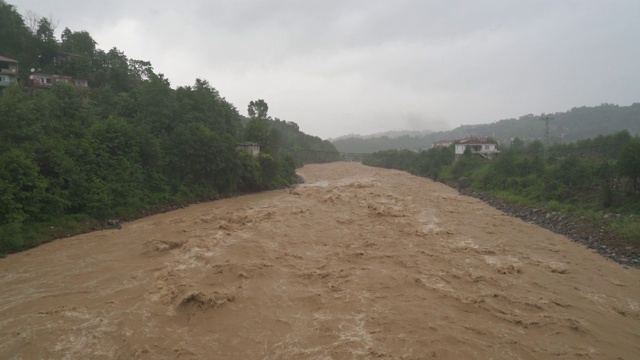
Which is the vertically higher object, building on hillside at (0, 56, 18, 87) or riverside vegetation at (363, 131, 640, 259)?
building on hillside at (0, 56, 18, 87)

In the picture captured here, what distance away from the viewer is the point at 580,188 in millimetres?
17703

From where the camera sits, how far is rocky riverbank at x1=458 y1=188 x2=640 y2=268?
1066cm

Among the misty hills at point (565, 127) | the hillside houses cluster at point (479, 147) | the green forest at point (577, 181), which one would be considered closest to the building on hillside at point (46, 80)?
the green forest at point (577, 181)

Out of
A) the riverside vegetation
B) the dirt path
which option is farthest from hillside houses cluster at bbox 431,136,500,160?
the dirt path

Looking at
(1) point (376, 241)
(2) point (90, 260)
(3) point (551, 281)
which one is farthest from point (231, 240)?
(3) point (551, 281)

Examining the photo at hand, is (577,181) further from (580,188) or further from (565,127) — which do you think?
(565,127)

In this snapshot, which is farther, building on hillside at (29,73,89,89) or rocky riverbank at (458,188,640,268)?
building on hillside at (29,73,89,89)

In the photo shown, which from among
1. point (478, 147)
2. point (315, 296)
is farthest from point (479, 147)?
point (315, 296)

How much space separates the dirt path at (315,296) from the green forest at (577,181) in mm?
3356

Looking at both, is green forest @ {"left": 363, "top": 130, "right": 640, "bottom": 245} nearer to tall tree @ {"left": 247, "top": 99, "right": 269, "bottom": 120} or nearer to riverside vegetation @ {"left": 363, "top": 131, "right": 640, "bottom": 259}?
riverside vegetation @ {"left": 363, "top": 131, "right": 640, "bottom": 259}

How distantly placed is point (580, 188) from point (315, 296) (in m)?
16.8

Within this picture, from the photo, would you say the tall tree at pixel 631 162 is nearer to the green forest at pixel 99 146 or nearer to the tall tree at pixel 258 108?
the green forest at pixel 99 146

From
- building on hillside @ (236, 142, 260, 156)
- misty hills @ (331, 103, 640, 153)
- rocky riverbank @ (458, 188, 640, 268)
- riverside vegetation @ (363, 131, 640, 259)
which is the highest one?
misty hills @ (331, 103, 640, 153)

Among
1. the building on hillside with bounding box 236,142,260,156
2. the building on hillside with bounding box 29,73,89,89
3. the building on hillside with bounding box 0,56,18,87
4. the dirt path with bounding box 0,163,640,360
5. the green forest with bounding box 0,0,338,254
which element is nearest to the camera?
the dirt path with bounding box 0,163,640,360
